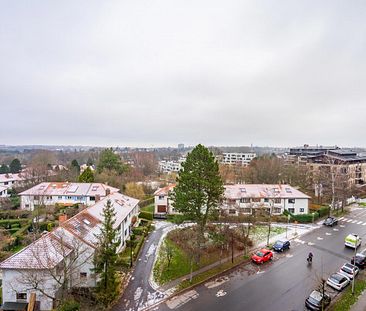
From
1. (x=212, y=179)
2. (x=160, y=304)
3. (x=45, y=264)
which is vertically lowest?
(x=160, y=304)

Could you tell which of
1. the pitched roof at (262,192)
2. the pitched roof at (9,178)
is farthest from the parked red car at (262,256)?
the pitched roof at (9,178)

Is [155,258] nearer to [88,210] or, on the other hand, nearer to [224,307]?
[88,210]

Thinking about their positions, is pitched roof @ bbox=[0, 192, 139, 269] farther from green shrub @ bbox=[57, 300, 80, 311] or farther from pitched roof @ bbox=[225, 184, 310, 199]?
pitched roof @ bbox=[225, 184, 310, 199]

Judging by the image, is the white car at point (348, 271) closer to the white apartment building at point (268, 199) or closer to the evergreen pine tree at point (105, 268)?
the white apartment building at point (268, 199)

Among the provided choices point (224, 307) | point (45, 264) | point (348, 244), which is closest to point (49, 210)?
point (45, 264)

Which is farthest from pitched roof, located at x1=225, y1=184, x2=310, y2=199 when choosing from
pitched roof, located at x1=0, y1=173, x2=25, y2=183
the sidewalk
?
pitched roof, located at x1=0, y1=173, x2=25, y2=183

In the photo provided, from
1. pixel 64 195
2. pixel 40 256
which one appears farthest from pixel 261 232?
pixel 64 195
